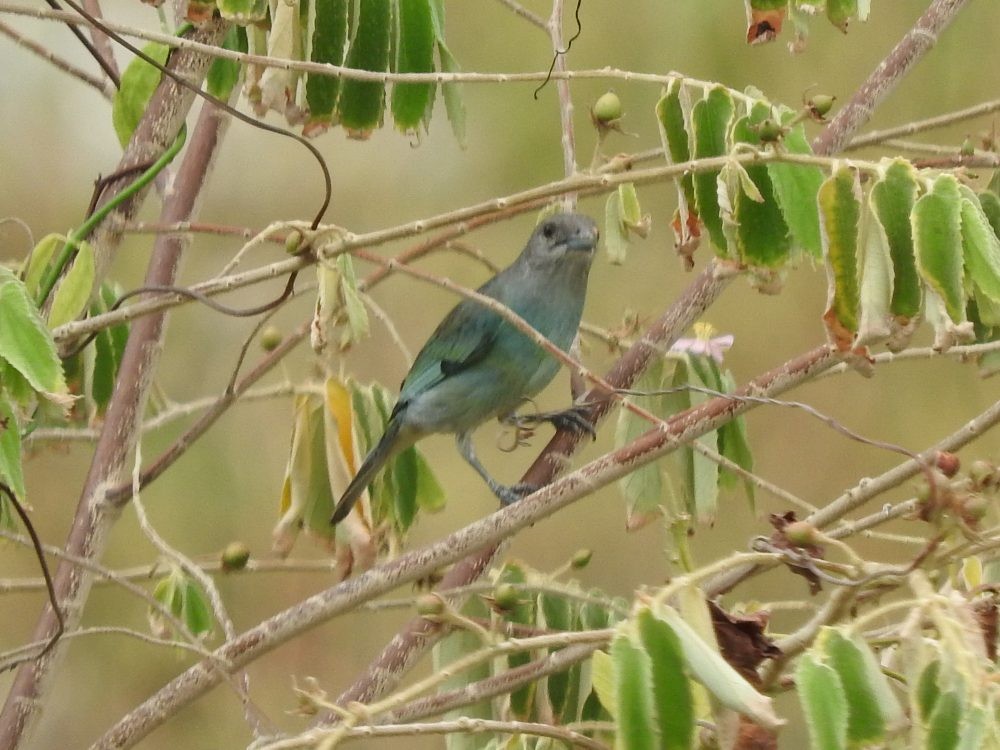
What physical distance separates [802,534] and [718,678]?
0.17 m

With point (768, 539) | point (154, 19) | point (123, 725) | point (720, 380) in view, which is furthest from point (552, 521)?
point (768, 539)

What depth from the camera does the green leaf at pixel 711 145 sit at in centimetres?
143

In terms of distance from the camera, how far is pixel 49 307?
173 centimetres

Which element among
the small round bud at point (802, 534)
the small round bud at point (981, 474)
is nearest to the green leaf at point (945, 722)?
the small round bud at point (802, 534)

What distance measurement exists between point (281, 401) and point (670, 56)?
176cm

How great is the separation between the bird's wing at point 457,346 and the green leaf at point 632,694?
1760mm

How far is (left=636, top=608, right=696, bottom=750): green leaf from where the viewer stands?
924 mm

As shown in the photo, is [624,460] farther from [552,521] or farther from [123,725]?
[552,521]

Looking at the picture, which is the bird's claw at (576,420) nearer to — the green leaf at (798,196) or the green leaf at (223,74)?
the green leaf at (798,196)

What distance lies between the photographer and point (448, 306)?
14.2ft

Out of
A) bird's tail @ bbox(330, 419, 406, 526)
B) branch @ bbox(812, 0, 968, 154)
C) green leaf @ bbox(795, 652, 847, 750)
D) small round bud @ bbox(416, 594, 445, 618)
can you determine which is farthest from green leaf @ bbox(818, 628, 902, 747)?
branch @ bbox(812, 0, 968, 154)

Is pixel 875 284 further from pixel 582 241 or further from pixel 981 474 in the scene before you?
pixel 582 241

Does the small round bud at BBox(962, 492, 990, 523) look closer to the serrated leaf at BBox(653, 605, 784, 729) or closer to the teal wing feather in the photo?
the serrated leaf at BBox(653, 605, 784, 729)

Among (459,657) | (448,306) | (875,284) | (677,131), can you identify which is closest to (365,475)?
(459,657)
